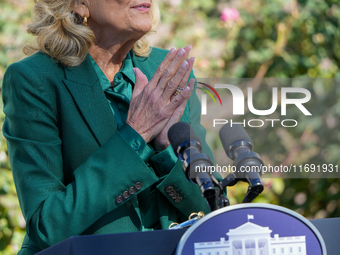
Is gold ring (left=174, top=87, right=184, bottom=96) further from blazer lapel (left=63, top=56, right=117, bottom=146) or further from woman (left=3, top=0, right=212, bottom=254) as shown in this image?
blazer lapel (left=63, top=56, right=117, bottom=146)

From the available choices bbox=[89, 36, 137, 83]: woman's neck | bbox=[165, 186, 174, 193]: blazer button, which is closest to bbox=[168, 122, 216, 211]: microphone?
bbox=[165, 186, 174, 193]: blazer button

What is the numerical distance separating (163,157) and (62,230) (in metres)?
0.39

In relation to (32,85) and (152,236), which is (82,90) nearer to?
(32,85)

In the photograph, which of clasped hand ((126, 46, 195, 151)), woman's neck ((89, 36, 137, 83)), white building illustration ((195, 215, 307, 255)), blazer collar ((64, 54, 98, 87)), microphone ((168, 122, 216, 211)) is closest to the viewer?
white building illustration ((195, 215, 307, 255))

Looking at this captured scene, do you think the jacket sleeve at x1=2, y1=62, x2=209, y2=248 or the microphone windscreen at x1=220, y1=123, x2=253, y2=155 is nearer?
the microphone windscreen at x1=220, y1=123, x2=253, y2=155

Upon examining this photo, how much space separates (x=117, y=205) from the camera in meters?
1.34

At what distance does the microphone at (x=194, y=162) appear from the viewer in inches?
40.1

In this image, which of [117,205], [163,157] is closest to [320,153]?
[163,157]

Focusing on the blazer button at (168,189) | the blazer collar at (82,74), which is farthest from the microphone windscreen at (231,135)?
the blazer collar at (82,74)

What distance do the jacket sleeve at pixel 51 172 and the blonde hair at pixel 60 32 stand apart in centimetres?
15

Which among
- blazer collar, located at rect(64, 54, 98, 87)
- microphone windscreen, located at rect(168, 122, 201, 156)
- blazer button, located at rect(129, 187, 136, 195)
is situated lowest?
blazer button, located at rect(129, 187, 136, 195)

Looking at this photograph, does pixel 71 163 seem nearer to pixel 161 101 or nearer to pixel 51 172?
pixel 51 172

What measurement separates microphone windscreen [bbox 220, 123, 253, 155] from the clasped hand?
1.10ft

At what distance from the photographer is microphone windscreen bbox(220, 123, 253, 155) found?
3.63ft
